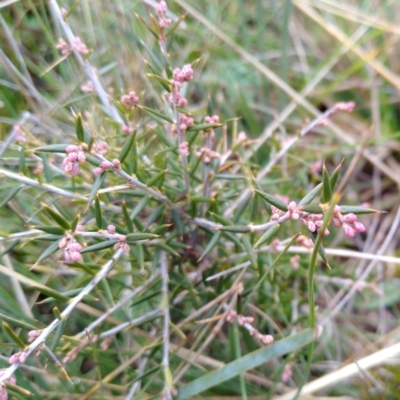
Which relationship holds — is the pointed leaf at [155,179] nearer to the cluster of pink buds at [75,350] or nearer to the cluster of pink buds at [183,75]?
the cluster of pink buds at [183,75]

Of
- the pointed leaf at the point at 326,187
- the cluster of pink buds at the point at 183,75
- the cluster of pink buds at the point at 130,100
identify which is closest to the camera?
the pointed leaf at the point at 326,187

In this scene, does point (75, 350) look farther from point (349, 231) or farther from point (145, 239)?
point (349, 231)

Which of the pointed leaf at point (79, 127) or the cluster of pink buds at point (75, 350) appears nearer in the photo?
the pointed leaf at point (79, 127)

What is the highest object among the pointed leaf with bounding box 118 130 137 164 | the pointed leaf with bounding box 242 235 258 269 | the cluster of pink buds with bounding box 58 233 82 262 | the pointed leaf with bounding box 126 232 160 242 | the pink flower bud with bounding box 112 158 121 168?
the pink flower bud with bounding box 112 158 121 168

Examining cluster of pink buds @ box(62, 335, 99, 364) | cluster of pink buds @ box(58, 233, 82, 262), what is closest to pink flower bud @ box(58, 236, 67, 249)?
cluster of pink buds @ box(58, 233, 82, 262)

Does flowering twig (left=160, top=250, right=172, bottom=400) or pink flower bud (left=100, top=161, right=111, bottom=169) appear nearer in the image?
pink flower bud (left=100, top=161, right=111, bottom=169)

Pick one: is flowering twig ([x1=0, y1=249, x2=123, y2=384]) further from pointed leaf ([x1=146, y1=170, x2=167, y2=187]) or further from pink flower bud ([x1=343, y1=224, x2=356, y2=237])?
pink flower bud ([x1=343, y1=224, x2=356, y2=237])

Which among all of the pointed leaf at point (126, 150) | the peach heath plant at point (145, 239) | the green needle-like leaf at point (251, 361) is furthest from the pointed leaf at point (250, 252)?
the pointed leaf at point (126, 150)
